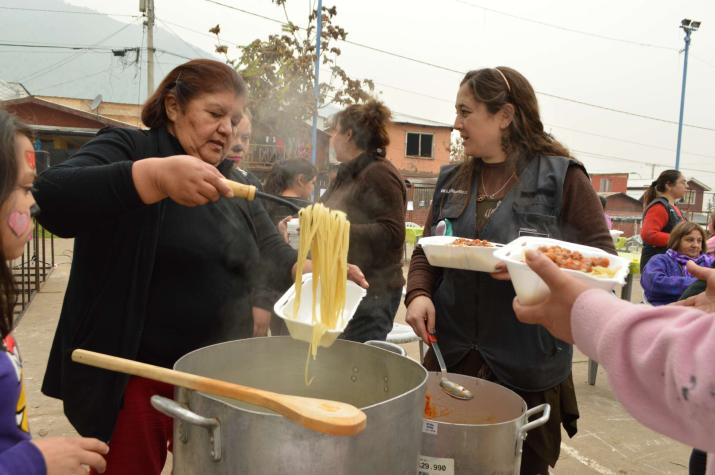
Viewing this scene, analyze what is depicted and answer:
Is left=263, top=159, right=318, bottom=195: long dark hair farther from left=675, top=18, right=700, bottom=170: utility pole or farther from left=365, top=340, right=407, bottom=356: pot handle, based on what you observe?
left=675, top=18, right=700, bottom=170: utility pole

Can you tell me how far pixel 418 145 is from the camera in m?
29.3

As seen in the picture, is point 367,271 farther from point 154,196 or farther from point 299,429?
point 299,429

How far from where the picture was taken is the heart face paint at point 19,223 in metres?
1.46

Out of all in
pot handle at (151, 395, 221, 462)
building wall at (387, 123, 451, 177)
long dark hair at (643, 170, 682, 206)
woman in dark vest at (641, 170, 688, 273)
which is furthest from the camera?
building wall at (387, 123, 451, 177)

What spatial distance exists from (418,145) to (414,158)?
2.54 feet

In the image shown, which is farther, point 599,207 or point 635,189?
point 635,189

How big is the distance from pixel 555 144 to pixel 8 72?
198169 millimetres

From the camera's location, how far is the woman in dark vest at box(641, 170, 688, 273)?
6.20 meters

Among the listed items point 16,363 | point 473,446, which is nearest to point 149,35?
point 16,363

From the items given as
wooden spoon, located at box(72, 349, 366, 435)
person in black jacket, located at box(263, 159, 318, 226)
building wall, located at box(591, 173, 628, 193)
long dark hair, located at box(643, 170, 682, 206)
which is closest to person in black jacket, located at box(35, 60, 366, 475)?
wooden spoon, located at box(72, 349, 366, 435)

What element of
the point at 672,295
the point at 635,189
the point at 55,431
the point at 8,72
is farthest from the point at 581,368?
the point at 8,72

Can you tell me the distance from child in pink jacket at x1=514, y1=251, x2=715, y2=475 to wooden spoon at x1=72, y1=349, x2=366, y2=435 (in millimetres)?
561

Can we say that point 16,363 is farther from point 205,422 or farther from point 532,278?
point 532,278

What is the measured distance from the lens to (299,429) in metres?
1.23
